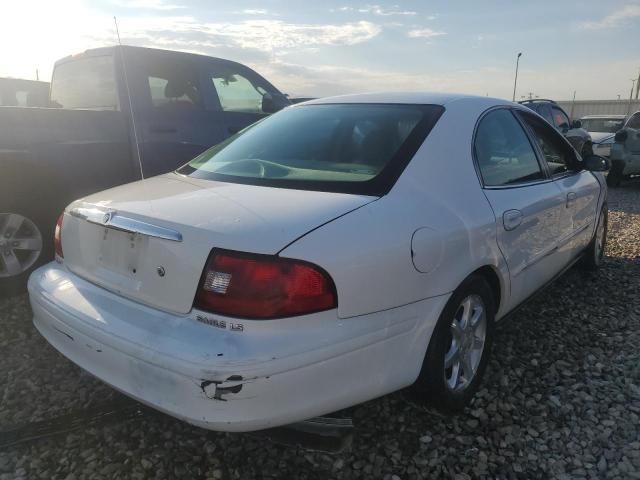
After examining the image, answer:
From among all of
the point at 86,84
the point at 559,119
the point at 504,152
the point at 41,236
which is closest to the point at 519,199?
the point at 504,152

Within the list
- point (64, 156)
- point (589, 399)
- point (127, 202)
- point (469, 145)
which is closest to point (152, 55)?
point (64, 156)

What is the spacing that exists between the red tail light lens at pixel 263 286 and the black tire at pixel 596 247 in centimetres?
348

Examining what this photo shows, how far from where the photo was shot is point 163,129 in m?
4.61

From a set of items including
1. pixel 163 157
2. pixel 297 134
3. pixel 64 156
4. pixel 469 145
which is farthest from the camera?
pixel 163 157

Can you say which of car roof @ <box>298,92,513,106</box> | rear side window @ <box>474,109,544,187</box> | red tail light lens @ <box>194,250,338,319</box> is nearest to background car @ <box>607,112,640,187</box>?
rear side window @ <box>474,109,544,187</box>

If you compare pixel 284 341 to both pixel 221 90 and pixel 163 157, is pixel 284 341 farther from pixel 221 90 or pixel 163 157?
pixel 221 90

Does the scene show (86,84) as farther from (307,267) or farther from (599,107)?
(599,107)

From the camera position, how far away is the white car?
177 centimetres

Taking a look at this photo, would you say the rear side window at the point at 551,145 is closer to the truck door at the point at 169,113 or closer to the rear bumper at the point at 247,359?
the rear bumper at the point at 247,359

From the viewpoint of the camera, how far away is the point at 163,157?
4.57m

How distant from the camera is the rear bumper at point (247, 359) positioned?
172cm

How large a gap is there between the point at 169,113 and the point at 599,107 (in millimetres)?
33051

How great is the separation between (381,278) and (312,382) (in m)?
0.45

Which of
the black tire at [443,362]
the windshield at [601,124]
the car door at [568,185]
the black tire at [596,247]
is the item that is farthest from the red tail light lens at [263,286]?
the windshield at [601,124]
